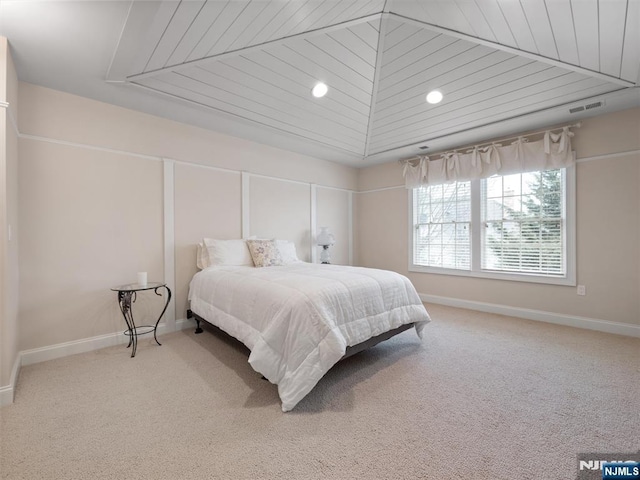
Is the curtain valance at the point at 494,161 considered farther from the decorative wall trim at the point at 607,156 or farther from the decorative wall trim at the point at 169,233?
the decorative wall trim at the point at 169,233

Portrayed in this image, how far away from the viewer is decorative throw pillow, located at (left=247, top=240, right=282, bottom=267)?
345 cm

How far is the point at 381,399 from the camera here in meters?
1.92

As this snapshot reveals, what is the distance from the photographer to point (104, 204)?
288 cm

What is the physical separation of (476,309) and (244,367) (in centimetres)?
348

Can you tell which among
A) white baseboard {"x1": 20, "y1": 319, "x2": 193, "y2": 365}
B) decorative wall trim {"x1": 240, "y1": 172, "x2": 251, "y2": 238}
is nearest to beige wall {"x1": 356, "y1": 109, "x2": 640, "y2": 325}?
decorative wall trim {"x1": 240, "y1": 172, "x2": 251, "y2": 238}

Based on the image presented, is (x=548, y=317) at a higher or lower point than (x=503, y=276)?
lower

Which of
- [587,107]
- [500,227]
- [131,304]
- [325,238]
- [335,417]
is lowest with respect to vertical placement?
[335,417]

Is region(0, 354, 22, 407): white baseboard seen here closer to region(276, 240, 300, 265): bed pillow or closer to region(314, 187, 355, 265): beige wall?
region(276, 240, 300, 265): bed pillow

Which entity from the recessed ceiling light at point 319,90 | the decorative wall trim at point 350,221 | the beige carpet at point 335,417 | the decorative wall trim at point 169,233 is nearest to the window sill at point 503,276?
the beige carpet at point 335,417

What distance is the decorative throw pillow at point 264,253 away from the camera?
3.45 m

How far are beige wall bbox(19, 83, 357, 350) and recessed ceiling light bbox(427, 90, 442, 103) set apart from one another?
2450mm

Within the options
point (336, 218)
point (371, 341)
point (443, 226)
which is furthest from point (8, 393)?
point (443, 226)

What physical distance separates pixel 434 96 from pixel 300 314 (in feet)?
9.28

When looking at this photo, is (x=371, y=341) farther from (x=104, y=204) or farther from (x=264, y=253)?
(x=104, y=204)
